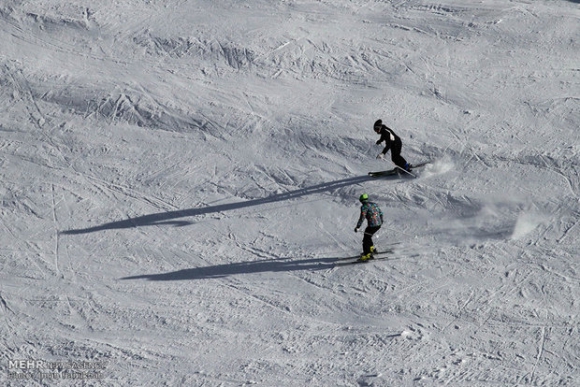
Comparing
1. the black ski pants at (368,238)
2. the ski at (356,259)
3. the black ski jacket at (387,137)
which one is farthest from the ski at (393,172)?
the black ski pants at (368,238)

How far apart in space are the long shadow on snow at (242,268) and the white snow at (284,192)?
0.04 metres

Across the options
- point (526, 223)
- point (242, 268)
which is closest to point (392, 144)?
point (526, 223)

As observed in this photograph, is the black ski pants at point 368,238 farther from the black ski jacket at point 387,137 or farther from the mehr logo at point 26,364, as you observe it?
the mehr logo at point 26,364

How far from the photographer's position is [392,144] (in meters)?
15.7

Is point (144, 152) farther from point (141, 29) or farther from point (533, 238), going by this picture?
point (533, 238)

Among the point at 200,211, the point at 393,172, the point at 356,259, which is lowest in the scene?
the point at 200,211

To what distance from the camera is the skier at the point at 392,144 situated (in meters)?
15.4

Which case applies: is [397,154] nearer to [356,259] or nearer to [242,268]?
[356,259]

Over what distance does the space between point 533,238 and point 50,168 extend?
379 inches

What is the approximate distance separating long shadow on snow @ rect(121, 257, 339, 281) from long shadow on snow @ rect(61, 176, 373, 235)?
1.31 metres

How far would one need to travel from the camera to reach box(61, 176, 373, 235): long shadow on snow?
52.5 ft

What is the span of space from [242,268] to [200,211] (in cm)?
182

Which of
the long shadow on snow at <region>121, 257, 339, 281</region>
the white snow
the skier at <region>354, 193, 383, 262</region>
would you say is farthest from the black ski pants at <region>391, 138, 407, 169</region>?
the long shadow on snow at <region>121, 257, 339, 281</region>

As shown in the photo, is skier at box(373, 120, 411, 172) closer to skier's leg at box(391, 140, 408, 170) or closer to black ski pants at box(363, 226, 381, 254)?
skier's leg at box(391, 140, 408, 170)
